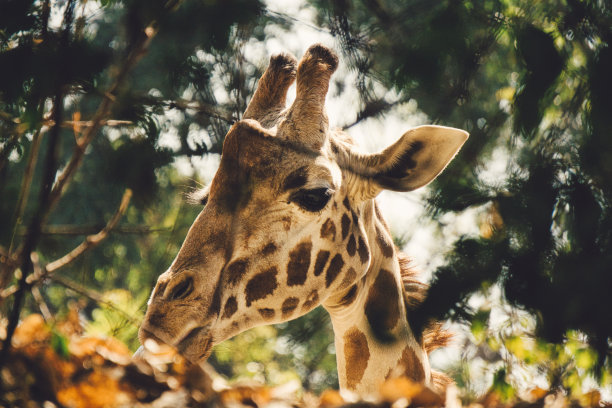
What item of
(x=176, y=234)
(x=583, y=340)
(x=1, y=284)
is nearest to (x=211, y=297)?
(x=176, y=234)

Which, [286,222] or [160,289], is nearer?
[160,289]

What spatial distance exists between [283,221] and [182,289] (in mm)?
576

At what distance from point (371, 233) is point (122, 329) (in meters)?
1.75

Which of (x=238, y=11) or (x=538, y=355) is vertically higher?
(x=238, y=11)

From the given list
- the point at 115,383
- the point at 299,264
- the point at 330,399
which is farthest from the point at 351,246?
the point at 115,383

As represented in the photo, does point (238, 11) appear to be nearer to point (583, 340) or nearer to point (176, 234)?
point (176, 234)

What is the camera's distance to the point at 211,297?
2660 mm

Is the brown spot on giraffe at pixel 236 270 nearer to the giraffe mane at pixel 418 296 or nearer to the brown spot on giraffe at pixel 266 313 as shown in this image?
the brown spot on giraffe at pixel 266 313

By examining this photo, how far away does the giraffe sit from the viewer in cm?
267

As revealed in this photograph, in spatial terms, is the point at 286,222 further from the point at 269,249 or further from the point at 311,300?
the point at 311,300

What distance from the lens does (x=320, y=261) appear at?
3031mm

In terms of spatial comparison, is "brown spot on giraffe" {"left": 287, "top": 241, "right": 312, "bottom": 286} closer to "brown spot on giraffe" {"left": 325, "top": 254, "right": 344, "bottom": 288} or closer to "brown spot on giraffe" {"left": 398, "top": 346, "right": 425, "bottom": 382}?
"brown spot on giraffe" {"left": 325, "top": 254, "right": 344, "bottom": 288}

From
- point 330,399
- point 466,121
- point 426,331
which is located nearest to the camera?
point 330,399

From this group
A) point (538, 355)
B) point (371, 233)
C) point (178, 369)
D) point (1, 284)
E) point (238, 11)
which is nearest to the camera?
point (178, 369)
